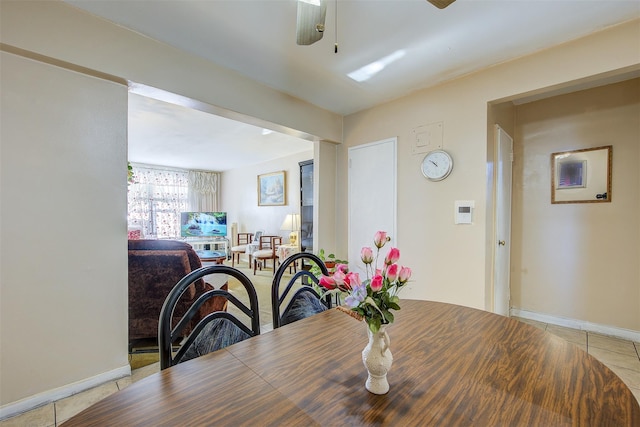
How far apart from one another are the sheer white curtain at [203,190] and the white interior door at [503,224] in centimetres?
685

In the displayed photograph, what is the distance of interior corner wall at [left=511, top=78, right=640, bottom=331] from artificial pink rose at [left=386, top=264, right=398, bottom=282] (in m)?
3.10

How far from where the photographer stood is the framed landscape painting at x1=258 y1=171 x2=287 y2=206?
5.92 metres

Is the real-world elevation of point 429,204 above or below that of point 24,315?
above

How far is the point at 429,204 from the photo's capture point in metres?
2.70

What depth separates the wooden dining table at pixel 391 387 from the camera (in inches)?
26.0

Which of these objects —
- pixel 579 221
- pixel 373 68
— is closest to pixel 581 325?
pixel 579 221

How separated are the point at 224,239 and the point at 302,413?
21.6 feet

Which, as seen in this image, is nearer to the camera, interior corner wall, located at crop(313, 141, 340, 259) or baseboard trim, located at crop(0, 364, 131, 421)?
baseboard trim, located at crop(0, 364, 131, 421)

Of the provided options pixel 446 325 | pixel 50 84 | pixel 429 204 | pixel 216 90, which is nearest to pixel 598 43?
pixel 429 204

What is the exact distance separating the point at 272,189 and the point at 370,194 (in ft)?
11.2

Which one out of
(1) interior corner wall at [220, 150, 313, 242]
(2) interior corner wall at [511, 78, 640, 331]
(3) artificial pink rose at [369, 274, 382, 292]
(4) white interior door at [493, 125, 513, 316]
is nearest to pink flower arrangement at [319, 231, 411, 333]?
(3) artificial pink rose at [369, 274, 382, 292]

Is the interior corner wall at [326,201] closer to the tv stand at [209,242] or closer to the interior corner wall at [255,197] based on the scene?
the interior corner wall at [255,197]

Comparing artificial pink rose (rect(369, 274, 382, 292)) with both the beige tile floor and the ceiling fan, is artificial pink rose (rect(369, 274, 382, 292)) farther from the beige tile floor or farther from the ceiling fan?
the beige tile floor

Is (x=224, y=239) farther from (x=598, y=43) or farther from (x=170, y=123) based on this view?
(x=598, y=43)
